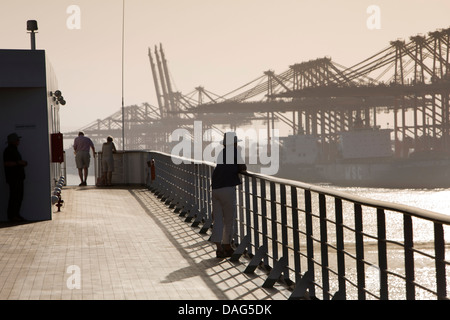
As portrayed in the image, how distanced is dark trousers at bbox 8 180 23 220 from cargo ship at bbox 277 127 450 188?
108 meters

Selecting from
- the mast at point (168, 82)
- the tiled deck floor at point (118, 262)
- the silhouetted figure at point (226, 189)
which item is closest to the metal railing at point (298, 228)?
the silhouetted figure at point (226, 189)

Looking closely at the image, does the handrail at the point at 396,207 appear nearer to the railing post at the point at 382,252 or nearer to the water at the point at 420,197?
the railing post at the point at 382,252

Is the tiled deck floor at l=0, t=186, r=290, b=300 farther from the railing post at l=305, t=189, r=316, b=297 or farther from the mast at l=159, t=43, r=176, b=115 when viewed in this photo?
the mast at l=159, t=43, r=176, b=115

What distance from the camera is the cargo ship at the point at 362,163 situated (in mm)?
127938

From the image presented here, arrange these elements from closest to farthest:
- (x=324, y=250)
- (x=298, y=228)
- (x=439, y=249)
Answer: (x=439, y=249)
(x=324, y=250)
(x=298, y=228)

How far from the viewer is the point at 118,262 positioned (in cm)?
878

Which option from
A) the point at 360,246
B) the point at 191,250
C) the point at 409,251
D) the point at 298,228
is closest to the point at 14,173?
the point at 191,250

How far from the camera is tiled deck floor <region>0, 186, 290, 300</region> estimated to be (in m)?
7.06

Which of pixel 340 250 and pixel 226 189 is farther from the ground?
pixel 226 189

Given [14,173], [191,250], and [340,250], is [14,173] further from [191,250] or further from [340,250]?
[340,250]

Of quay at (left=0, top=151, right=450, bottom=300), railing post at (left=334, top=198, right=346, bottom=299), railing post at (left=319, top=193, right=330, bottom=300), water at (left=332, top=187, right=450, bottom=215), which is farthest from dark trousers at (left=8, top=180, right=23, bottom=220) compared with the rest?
water at (left=332, top=187, right=450, bottom=215)

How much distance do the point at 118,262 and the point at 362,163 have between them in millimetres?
127295

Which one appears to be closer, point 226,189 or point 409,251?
point 409,251
